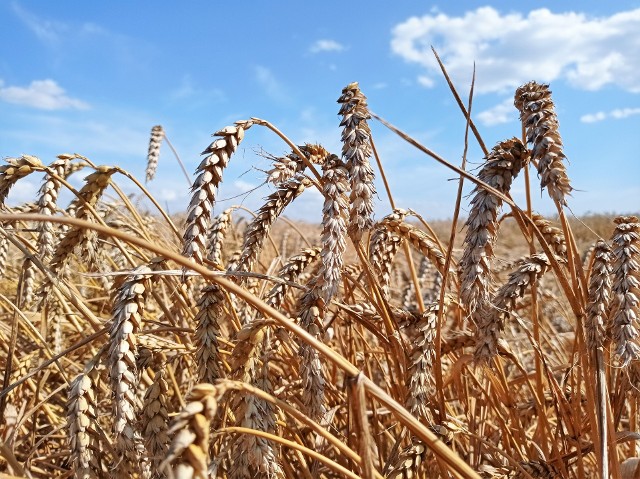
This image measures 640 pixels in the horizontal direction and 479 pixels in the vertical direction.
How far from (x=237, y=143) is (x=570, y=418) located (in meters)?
1.16

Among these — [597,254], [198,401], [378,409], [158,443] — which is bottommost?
[378,409]

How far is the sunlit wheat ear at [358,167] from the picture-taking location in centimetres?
126

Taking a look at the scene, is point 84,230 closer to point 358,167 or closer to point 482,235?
point 358,167

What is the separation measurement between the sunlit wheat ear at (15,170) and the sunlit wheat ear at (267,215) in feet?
1.90

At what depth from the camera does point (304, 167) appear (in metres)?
1.58

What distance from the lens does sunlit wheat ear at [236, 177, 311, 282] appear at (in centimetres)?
156

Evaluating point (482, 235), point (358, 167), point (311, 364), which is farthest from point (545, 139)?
point (311, 364)

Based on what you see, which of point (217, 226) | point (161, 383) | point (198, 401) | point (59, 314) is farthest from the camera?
point (59, 314)

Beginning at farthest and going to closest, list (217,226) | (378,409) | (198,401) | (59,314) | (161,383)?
(59,314) → (378,409) → (217,226) → (161,383) → (198,401)

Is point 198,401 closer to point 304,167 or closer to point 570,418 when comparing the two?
point 304,167

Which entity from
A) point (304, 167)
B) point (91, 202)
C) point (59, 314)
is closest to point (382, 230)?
point (304, 167)

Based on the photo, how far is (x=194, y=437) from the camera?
69 cm

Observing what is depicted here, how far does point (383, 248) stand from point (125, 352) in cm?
88

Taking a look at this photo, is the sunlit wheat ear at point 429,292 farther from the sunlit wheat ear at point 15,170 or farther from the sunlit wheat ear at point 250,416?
the sunlit wheat ear at point 15,170
